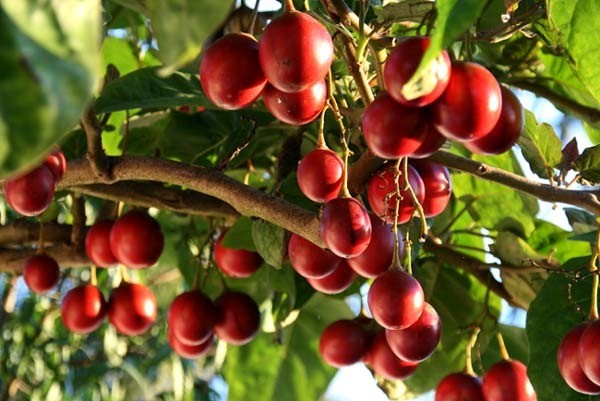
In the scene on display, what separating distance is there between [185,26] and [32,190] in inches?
16.0

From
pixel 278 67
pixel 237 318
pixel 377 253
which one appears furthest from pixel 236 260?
pixel 278 67

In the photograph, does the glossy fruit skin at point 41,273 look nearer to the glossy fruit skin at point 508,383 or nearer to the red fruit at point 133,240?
the red fruit at point 133,240

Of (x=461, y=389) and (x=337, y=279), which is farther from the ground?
(x=337, y=279)

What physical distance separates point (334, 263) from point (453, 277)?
357mm

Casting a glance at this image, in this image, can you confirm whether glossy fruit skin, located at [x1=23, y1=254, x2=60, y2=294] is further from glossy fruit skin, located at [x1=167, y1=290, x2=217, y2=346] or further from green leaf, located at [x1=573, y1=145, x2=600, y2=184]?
green leaf, located at [x1=573, y1=145, x2=600, y2=184]

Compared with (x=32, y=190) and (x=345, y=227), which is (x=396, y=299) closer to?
(x=345, y=227)

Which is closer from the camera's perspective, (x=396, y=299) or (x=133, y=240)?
(x=396, y=299)

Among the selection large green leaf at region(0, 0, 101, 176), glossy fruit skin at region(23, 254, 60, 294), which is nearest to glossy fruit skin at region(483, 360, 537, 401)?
glossy fruit skin at region(23, 254, 60, 294)

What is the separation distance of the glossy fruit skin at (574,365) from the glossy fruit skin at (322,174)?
0.23 metres

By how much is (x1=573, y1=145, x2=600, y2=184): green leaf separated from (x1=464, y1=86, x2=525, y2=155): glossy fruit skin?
22cm

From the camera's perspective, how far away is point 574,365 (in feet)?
2.28

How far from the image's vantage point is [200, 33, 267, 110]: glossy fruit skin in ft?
1.85

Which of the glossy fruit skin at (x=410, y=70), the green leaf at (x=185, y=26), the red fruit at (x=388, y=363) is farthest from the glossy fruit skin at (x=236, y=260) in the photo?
the green leaf at (x=185, y=26)

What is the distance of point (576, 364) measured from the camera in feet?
2.27
